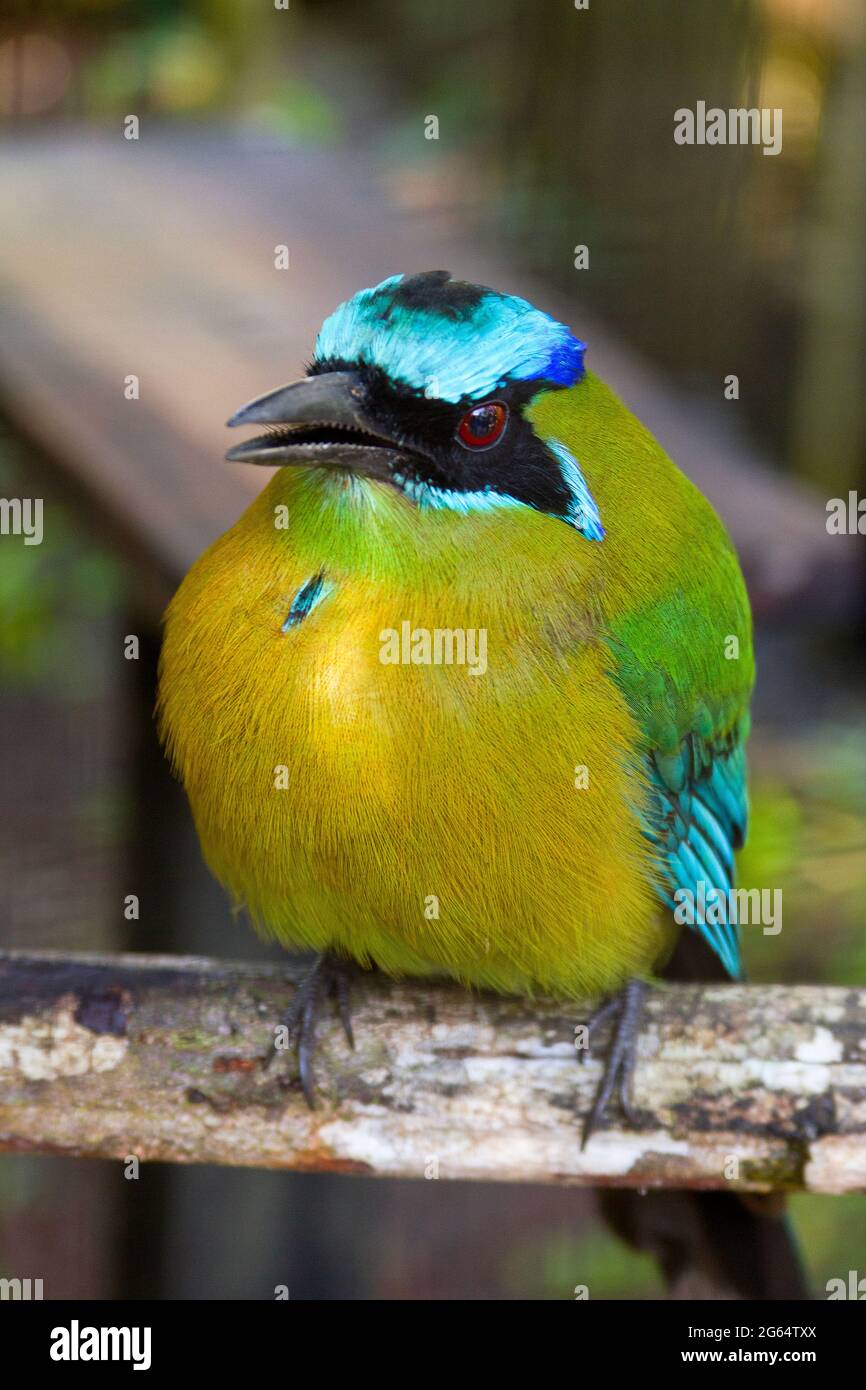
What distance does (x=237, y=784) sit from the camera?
2287 mm

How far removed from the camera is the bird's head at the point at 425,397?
2.00 meters

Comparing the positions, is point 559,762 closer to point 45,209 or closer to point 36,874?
point 45,209

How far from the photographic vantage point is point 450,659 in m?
2.17

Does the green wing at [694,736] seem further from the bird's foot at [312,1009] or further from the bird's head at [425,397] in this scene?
the bird's foot at [312,1009]

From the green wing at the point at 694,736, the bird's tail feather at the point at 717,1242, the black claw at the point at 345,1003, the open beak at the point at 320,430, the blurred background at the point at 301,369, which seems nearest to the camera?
the open beak at the point at 320,430

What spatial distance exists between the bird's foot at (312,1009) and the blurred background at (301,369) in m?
0.75

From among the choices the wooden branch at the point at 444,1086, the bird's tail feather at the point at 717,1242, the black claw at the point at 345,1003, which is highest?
the black claw at the point at 345,1003

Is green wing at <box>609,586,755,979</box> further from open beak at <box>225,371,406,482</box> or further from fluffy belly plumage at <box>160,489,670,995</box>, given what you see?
open beak at <box>225,371,406,482</box>

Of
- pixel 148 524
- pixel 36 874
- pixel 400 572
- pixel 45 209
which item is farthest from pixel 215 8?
pixel 400 572

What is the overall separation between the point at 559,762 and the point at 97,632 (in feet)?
9.08

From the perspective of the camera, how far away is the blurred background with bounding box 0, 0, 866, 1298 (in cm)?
298

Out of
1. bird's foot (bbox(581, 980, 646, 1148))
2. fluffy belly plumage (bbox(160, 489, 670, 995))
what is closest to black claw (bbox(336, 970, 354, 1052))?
fluffy belly plumage (bbox(160, 489, 670, 995))

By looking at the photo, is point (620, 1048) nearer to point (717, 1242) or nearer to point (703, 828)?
point (703, 828)

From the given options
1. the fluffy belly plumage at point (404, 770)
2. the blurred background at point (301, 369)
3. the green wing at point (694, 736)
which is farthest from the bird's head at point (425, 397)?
the blurred background at point (301, 369)
